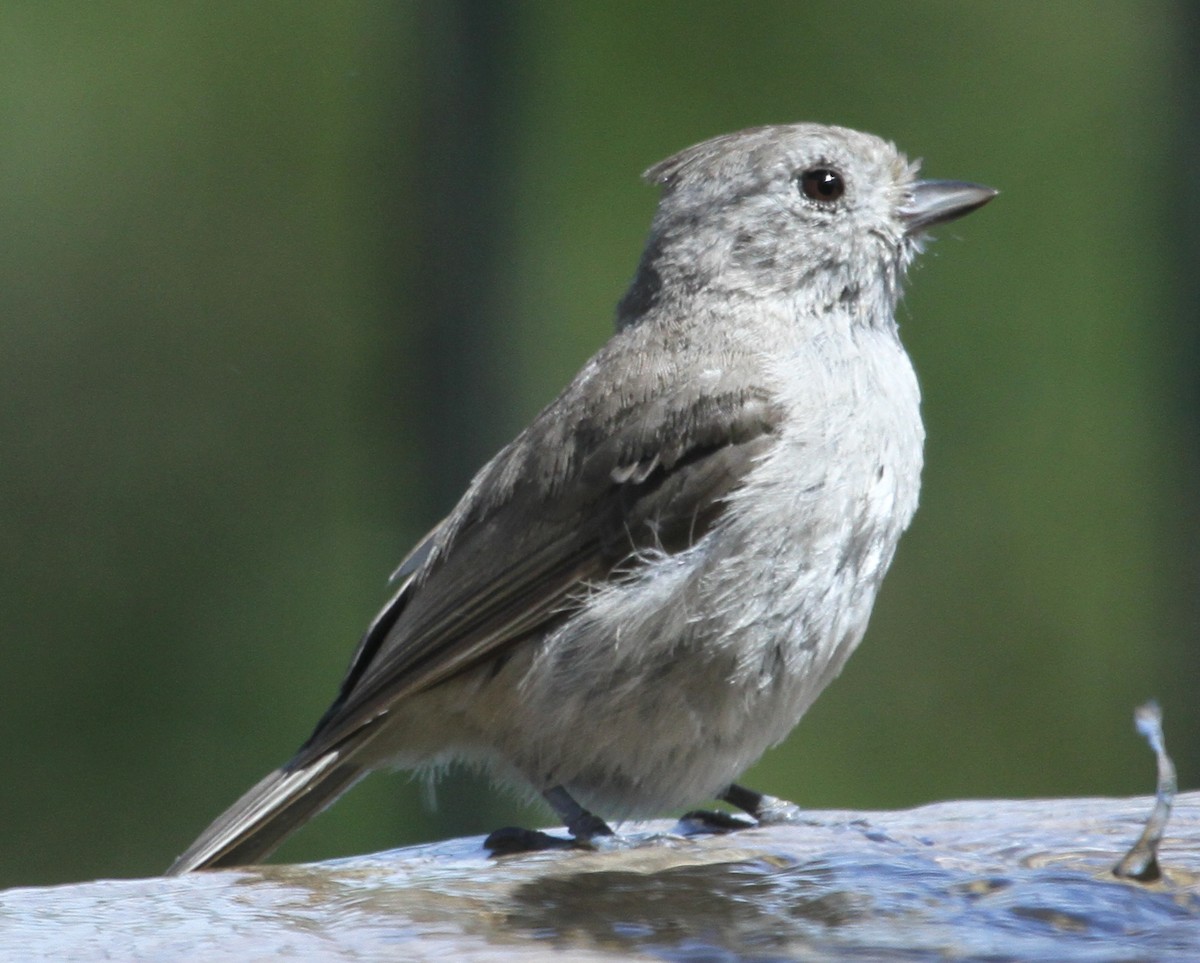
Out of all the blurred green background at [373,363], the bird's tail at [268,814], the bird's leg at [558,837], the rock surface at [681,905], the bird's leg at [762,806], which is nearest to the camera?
the rock surface at [681,905]

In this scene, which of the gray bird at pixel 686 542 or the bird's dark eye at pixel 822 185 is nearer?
the gray bird at pixel 686 542

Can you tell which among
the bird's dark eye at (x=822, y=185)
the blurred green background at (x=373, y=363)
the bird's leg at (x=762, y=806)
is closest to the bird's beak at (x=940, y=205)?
the bird's dark eye at (x=822, y=185)

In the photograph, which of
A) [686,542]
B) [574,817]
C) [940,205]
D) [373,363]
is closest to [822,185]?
[940,205]

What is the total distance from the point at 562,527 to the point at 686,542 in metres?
0.31

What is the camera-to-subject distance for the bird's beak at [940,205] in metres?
4.38

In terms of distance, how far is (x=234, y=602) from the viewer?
10.7 metres

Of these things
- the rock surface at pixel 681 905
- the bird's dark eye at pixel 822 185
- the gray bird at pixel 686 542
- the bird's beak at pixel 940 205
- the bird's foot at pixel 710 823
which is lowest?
the rock surface at pixel 681 905

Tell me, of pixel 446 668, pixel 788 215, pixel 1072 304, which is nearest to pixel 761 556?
pixel 446 668

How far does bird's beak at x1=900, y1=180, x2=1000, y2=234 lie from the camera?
4375 mm

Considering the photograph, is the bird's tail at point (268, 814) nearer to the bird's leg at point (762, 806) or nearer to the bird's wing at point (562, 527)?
the bird's wing at point (562, 527)

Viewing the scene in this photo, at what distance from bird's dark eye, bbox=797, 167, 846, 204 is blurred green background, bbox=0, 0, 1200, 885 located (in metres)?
4.78

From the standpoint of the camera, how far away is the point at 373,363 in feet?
37.5

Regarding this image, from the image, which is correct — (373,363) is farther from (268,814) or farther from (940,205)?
(268,814)

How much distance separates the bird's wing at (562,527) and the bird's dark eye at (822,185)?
0.68 metres
